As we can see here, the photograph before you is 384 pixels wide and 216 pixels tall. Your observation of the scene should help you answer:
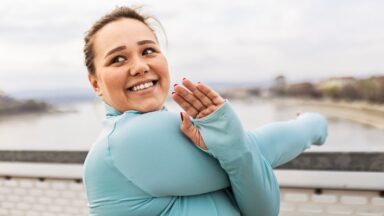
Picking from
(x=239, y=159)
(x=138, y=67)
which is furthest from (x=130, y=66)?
(x=239, y=159)

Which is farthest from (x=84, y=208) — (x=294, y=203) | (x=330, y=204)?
(x=330, y=204)

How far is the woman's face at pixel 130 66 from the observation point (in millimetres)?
668

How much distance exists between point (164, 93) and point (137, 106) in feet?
0.17

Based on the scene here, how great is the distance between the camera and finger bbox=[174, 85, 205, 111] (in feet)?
1.94

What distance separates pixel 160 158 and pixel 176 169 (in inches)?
1.1

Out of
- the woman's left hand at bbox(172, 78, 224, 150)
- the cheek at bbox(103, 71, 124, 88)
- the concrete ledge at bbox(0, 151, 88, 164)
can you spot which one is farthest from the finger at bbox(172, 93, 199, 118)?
the concrete ledge at bbox(0, 151, 88, 164)

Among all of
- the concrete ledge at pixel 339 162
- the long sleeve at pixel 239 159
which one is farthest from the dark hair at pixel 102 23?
the concrete ledge at pixel 339 162

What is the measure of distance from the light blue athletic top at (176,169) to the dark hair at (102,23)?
0.11 metres

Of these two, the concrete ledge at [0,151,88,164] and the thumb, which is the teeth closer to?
the thumb

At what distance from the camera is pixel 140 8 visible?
77 centimetres

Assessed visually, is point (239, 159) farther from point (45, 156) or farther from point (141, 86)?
point (45, 156)

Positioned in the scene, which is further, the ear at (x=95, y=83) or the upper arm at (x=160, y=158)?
the ear at (x=95, y=83)

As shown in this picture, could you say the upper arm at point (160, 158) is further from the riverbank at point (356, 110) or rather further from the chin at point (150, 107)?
the riverbank at point (356, 110)

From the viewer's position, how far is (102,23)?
0.71m
